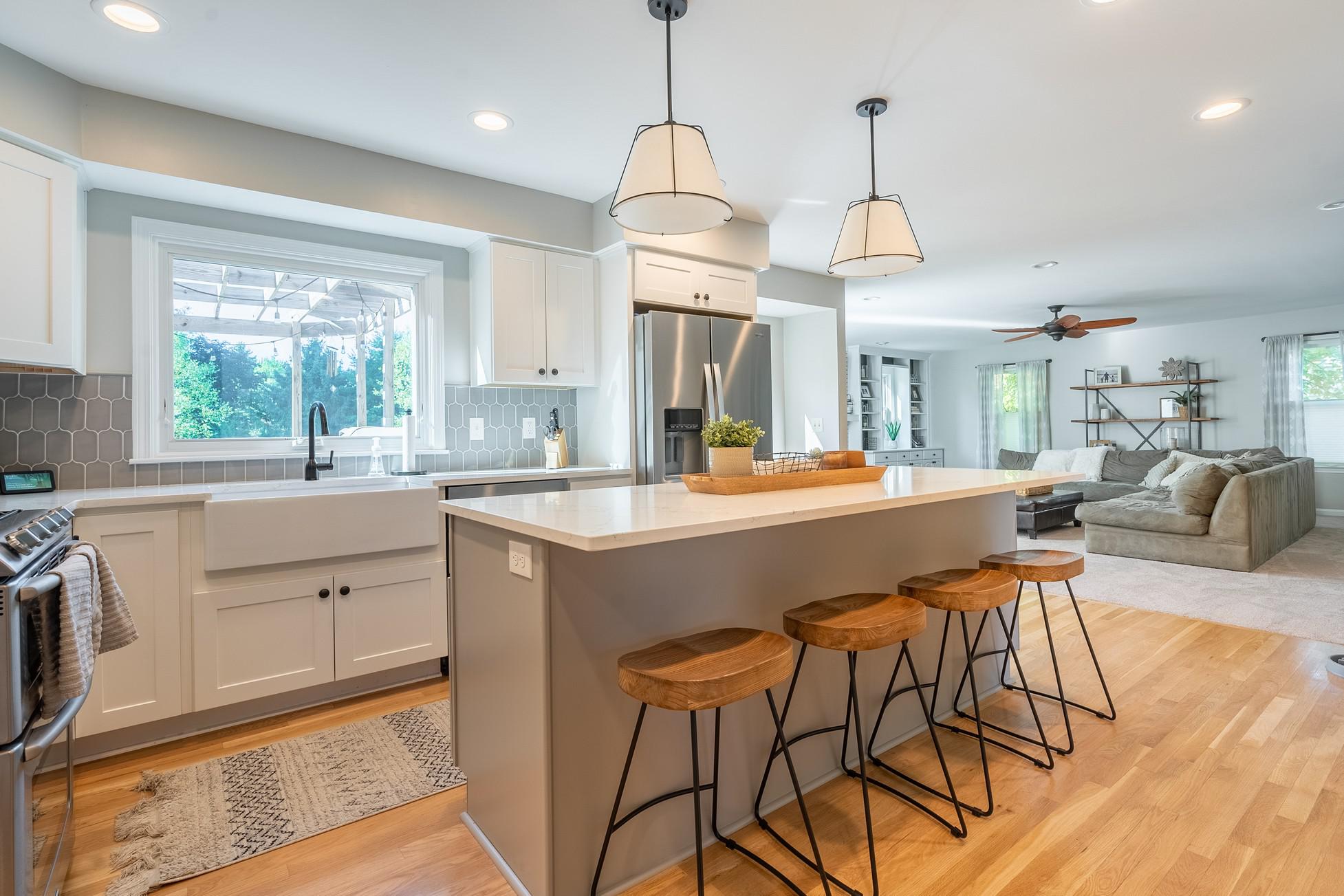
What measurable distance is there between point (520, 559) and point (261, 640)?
167cm

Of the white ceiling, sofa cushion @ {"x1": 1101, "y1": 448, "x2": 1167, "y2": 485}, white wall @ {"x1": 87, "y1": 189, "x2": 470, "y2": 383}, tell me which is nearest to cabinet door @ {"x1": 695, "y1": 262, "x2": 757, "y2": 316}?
the white ceiling

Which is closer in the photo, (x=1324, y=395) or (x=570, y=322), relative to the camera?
(x=570, y=322)

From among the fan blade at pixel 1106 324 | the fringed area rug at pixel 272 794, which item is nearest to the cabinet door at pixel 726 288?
the fringed area rug at pixel 272 794

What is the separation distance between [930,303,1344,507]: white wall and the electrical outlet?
953 centimetres

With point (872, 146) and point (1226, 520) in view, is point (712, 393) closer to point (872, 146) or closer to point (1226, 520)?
point (872, 146)

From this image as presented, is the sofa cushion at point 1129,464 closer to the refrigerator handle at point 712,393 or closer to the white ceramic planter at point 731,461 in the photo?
the refrigerator handle at point 712,393

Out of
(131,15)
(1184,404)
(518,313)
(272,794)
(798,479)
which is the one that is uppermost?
(131,15)

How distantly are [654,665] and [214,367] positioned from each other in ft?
9.31

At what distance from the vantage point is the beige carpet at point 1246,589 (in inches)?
147

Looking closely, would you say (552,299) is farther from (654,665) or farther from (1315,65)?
(1315,65)

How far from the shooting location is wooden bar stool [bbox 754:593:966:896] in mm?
1632

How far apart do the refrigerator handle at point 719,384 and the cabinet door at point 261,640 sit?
2.21 metres

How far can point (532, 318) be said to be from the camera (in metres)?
3.61

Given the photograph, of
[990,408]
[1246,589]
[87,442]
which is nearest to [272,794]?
[87,442]
